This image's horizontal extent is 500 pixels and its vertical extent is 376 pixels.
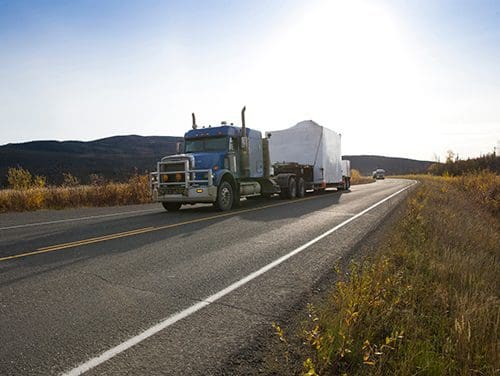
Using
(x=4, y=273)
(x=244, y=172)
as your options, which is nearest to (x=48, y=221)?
(x=4, y=273)

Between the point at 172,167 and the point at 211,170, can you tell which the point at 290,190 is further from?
the point at 172,167

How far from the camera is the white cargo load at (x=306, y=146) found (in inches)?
761

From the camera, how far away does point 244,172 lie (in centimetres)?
1420

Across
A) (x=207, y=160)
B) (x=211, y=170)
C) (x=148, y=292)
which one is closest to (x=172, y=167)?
(x=207, y=160)

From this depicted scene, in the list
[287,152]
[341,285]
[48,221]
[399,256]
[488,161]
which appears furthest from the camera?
[488,161]

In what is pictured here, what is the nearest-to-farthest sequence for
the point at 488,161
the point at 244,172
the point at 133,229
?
1. the point at 133,229
2. the point at 244,172
3. the point at 488,161

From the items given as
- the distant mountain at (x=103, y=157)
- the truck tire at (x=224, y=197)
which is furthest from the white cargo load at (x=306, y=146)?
the distant mountain at (x=103, y=157)

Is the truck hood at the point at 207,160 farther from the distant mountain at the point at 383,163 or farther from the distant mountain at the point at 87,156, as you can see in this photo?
the distant mountain at the point at 383,163

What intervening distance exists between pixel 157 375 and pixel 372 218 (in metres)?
8.73

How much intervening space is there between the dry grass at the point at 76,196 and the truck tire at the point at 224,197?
242 inches

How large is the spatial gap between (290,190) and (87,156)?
97.1 metres

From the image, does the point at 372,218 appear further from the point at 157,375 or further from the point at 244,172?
the point at 157,375

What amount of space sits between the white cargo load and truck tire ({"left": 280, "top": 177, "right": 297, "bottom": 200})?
2.32 metres

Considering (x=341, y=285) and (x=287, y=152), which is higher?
(x=287, y=152)
